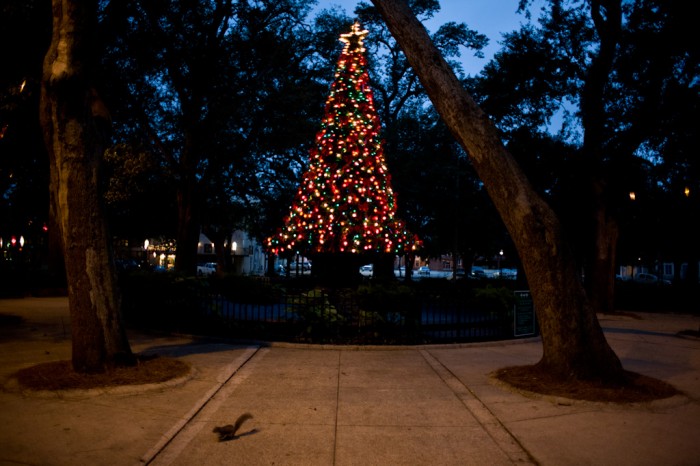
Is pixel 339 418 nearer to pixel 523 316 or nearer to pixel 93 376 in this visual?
pixel 93 376

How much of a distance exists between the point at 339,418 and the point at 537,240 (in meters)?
3.76

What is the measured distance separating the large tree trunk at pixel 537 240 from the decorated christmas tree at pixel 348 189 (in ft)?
29.7

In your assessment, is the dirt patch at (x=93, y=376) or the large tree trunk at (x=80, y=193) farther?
the large tree trunk at (x=80, y=193)

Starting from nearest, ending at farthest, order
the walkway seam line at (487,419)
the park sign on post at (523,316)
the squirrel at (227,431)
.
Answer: the walkway seam line at (487,419)
the squirrel at (227,431)
the park sign on post at (523,316)

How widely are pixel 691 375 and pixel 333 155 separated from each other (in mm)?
11875

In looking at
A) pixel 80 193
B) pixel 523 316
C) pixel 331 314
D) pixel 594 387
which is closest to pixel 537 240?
pixel 594 387

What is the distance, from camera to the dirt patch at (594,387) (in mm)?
6969

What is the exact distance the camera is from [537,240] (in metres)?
7.74

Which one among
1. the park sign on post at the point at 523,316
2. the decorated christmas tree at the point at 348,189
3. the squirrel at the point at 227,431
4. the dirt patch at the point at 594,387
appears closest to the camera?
the squirrel at the point at 227,431

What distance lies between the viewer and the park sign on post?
12531 mm

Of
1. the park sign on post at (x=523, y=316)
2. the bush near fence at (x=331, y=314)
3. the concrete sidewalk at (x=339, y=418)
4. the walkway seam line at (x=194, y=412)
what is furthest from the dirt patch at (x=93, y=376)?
the park sign on post at (x=523, y=316)

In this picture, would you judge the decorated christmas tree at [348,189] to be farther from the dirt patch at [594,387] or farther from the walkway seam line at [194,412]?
the dirt patch at [594,387]

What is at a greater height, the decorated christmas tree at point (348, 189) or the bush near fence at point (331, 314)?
the decorated christmas tree at point (348, 189)

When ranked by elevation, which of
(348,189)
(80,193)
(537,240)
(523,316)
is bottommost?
(523,316)
